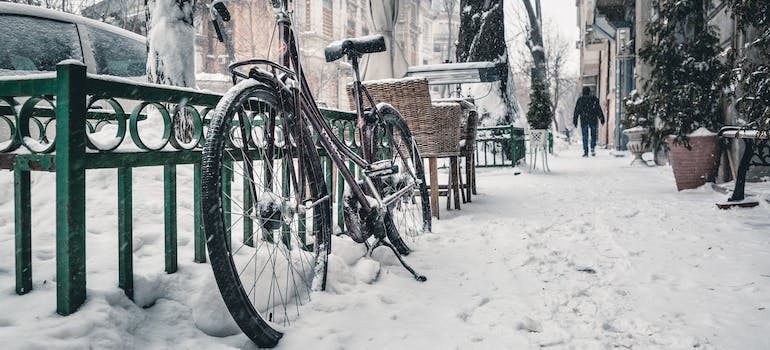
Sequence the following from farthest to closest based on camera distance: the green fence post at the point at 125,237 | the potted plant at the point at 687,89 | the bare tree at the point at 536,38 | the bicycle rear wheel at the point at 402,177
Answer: the bare tree at the point at 536,38 < the potted plant at the point at 687,89 < the bicycle rear wheel at the point at 402,177 < the green fence post at the point at 125,237

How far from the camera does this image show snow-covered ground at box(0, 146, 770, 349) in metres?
1.77

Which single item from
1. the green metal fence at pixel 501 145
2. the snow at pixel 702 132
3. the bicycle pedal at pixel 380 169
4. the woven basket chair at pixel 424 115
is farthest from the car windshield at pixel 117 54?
the snow at pixel 702 132

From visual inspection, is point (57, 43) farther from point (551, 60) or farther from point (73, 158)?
point (551, 60)

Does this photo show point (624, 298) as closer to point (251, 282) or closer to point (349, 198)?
point (349, 198)

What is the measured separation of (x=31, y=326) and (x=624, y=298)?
2.36 meters

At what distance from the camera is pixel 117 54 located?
5.27 metres

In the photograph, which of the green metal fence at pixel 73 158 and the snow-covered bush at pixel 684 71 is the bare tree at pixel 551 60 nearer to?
the snow-covered bush at pixel 684 71

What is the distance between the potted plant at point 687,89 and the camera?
5734 millimetres

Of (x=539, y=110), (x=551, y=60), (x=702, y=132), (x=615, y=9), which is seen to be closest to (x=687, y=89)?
(x=702, y=132)

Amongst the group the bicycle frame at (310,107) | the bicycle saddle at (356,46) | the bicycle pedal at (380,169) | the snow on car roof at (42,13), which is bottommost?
the bicycle pedal at (380,169)

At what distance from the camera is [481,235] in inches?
152

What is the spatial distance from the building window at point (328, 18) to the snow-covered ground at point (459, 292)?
104 ft

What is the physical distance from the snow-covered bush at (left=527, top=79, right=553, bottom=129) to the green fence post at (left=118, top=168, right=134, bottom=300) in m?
10.3

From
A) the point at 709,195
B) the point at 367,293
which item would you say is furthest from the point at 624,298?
the point at 709,195
